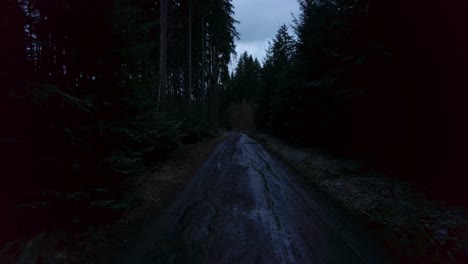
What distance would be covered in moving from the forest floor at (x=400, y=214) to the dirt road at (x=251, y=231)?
411 mm

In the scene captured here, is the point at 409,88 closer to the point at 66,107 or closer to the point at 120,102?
the point at 120,102

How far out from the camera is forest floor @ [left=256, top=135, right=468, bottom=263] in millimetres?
3752

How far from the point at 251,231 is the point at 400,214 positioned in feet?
10.7

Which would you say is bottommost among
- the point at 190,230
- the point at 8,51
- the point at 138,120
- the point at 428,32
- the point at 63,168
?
the point at 190,230

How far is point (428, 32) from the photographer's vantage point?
678cm

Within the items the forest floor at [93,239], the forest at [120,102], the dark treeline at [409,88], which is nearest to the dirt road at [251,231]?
the forest floor at [93,239]

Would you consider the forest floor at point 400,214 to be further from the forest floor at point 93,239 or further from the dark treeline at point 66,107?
the dark treeline at point 66,107


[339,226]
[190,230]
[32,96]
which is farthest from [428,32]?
[32,96]

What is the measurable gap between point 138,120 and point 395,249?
5952mm

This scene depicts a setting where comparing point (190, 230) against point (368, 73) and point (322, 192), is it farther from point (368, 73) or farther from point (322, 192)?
point (368, 73)

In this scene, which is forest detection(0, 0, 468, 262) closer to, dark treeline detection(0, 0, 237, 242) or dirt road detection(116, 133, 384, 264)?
dark treeline detection(0, 0, 237, 242)

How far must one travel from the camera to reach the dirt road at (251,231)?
3.77m

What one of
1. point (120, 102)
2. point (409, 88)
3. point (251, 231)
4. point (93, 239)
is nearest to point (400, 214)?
point (251, 231)

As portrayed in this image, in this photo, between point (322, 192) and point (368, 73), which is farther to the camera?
point (368, 73)
